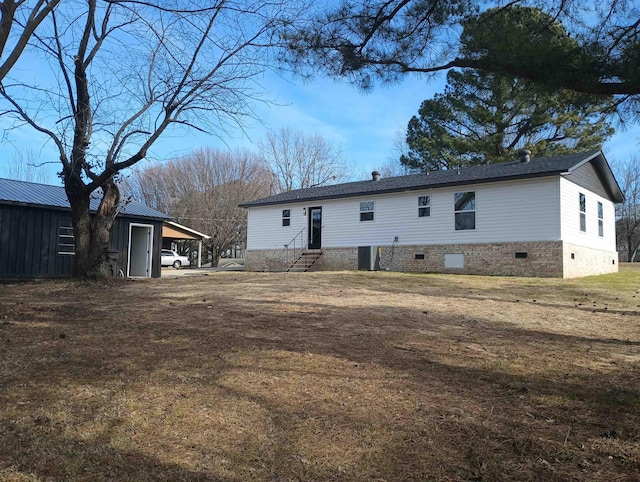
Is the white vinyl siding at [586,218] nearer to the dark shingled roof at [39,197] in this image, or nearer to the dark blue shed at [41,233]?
the dark shingled roof at [39,197]

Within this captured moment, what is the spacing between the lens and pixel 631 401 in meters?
3.36

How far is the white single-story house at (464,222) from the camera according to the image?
15.5 meters

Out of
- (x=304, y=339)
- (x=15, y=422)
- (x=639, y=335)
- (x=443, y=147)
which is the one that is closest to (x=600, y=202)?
(x=443, y=147)

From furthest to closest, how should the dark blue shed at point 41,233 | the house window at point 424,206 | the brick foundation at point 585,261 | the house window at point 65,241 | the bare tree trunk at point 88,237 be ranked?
the house window at point 424,206 < the brick foundation at point 585,261 < the house window at point 65,241 < the dark blue shed at point 41,233 < the bare tree trunk at point 88,237

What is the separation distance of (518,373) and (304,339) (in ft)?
7.31

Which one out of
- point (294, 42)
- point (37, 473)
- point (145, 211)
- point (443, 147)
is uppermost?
point (443, 147)

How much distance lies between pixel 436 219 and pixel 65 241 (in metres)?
13.3

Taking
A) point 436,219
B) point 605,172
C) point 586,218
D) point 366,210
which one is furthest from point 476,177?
point 605,172

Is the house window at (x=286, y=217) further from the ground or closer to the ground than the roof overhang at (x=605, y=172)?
closer to the ground

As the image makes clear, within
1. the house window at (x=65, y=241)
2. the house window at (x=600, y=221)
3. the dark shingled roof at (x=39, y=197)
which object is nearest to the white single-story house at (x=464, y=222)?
the house window at (x=600, y=221)

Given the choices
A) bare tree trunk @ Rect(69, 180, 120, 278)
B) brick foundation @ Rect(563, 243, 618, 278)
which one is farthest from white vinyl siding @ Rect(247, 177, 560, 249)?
bare tree trunk @ Rect(69, 180, 120, 278)

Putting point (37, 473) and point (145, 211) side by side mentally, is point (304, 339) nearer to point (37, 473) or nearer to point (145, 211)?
point (37, 473)

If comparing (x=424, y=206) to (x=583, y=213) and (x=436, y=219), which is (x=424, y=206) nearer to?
(x=436, y=219)

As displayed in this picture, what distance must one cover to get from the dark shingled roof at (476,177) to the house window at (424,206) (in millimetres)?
517
